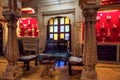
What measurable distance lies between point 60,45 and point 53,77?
7.32ft

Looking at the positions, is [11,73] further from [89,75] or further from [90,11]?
[90,11]

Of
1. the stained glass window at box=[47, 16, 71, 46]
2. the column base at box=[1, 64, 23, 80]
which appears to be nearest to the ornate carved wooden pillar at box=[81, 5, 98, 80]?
the column base at box=[1, 64, 23, 80]

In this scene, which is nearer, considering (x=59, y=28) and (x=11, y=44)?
(x=11, y=44)

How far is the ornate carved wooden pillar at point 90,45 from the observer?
2936 mm

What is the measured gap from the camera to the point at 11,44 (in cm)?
357

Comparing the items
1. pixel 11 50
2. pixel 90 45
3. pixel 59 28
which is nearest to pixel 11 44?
pixel 11 50

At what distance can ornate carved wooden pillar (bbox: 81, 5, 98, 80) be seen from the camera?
2.94 m

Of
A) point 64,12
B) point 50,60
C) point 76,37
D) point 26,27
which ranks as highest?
point 64,12

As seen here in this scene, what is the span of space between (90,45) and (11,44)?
1.98m

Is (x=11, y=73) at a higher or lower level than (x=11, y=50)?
lower

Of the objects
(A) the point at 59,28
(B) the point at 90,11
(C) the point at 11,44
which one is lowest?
(C) the point at 11,44

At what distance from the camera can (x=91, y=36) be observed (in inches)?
118

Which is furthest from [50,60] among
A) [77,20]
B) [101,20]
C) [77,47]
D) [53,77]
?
[101,20]

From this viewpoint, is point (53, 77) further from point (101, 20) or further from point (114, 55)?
Answer: point (101, 20)
